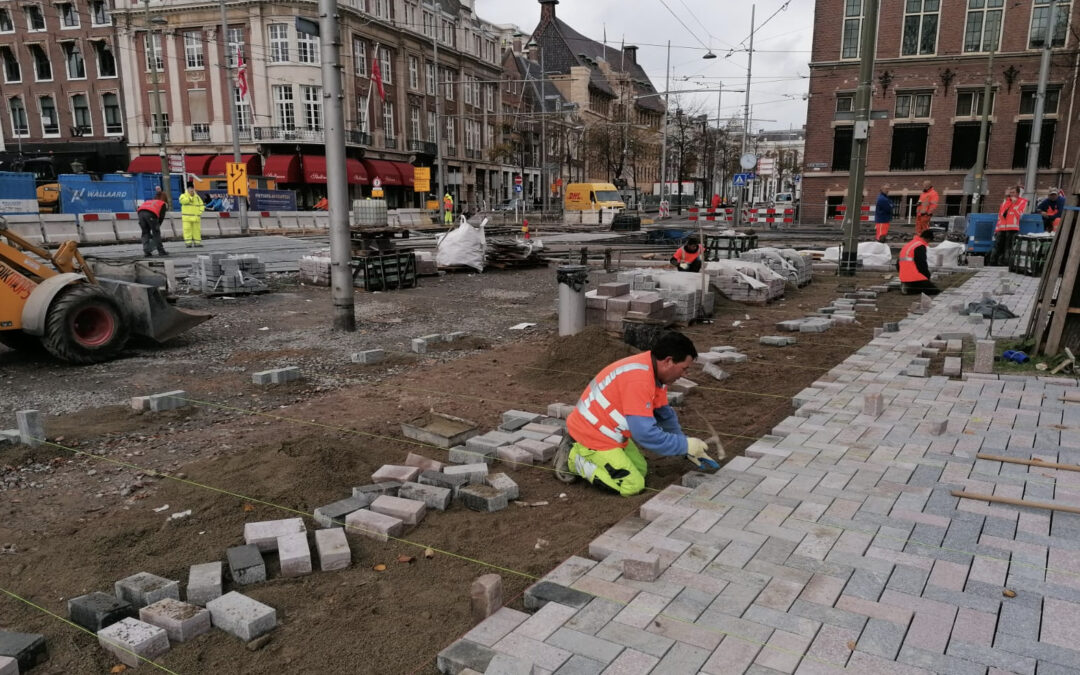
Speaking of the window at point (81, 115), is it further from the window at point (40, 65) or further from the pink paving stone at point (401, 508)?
the pink paving stone at point (401, 508)

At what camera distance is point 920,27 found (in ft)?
115

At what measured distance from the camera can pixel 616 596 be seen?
3.43 metres

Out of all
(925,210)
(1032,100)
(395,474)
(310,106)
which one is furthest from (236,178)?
(1032,100)

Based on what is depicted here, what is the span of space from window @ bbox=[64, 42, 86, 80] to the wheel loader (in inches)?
1887

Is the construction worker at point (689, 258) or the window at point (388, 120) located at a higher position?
the window at point (388, 120)

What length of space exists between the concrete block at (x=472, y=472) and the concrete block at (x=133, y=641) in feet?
6.72

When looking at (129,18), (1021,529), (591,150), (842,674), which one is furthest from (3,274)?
(591,150)

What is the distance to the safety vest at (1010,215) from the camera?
58.3 ft

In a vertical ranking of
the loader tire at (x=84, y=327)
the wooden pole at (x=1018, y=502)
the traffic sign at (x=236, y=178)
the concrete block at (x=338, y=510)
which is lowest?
the concrete block at (x=338, y=510)

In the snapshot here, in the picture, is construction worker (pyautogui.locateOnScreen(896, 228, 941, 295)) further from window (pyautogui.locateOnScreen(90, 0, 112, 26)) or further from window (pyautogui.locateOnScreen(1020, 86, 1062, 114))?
window (pyautogui.locateOnScreen(90, 0, 112, 26))

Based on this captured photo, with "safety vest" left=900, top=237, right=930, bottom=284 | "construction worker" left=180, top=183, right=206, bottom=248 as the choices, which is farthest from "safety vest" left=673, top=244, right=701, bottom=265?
A: "construction worker" left=180, top=183, right=206, bottom=248

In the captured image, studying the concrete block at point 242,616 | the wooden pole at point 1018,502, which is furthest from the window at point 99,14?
the wooden pole at point 1018,502

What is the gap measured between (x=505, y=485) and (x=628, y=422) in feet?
3.02

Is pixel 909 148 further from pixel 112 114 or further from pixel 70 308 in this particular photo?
pixel 112 114
